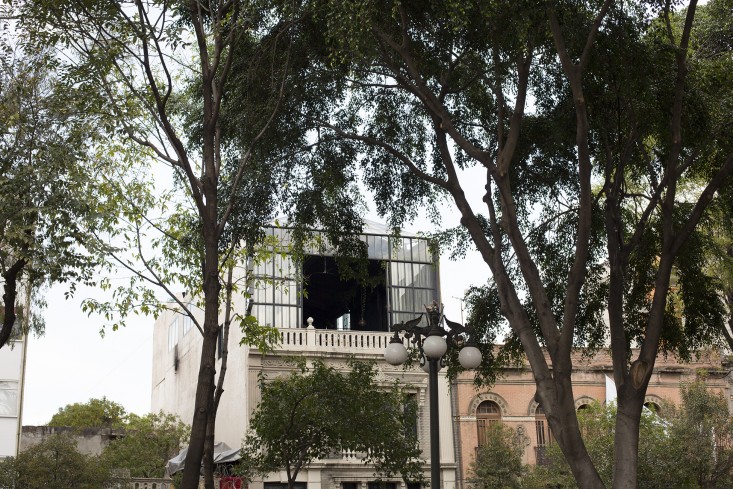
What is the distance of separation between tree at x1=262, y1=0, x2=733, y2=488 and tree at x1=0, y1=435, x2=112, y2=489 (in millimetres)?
13612

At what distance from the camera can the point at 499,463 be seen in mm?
27812

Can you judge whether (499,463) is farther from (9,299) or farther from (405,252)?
(9,299)

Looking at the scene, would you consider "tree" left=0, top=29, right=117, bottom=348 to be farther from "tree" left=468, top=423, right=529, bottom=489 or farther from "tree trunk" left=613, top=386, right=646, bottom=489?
"tree" left=468, top=423, right=529, bottom=489

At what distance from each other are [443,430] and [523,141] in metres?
15.8

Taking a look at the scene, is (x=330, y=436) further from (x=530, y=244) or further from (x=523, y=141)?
(x=523, y=141)

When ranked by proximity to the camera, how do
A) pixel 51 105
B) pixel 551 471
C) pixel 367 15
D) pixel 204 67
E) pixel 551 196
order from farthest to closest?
pixel 551 471 → pixel 551 196 → pixel 51 105 → pixel 204 67 → pixel 367 15

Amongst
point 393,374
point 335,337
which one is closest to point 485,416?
point 393,374

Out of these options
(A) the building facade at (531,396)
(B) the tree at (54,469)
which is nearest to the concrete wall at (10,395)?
(B) the tree at (54,469)

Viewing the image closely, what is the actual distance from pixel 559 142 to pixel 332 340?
50.6 ft

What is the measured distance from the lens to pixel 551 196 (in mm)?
16203

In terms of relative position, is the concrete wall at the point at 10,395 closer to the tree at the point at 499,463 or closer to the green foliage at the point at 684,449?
the tree at the point at 499,463

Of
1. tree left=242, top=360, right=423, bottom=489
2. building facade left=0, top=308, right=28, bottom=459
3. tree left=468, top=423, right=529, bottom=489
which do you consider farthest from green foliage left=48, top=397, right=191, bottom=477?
tree left=242, top=360, right=423, bottom=489

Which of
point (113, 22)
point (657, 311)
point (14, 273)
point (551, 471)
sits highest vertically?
point (113, 22)

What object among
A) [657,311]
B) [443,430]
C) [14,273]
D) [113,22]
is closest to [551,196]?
[657,311]
